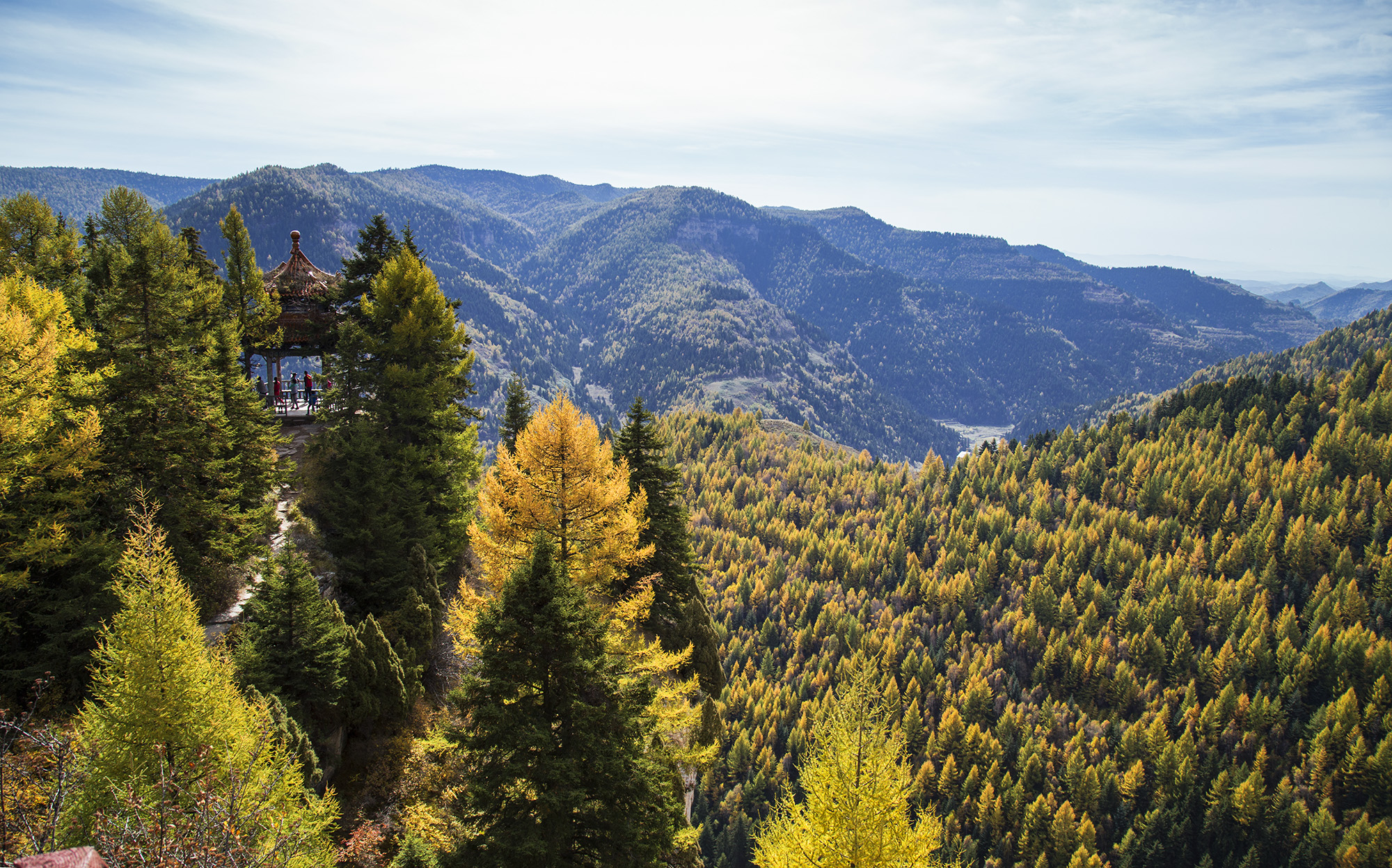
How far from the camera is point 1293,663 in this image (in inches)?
5084

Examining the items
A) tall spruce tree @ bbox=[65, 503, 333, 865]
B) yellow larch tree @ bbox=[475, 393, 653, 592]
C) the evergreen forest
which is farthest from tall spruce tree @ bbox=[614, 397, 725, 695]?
tall spruce tree @ bbox=[65, 503, 333, 865]

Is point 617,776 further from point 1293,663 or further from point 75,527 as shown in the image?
point 1293,663

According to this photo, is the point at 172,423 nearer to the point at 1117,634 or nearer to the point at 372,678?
the point at 372,678

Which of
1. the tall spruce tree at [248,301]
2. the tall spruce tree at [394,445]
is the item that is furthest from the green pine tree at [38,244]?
the tall spruce tree at [394,445]

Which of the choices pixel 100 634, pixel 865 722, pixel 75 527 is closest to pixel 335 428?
pixel 75 527

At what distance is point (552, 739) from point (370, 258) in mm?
28819

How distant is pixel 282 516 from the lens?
33.2 meters

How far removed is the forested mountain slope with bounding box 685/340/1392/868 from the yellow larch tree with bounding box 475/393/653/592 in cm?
9956

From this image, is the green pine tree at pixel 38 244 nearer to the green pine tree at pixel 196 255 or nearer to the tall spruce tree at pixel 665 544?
the green pine tree at pixel 196 255

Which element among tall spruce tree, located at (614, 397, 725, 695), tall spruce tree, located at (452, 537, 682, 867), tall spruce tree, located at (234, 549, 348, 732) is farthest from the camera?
tall spruce tree, located at (614, 397, 725, 695)

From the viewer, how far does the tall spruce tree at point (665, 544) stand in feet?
102

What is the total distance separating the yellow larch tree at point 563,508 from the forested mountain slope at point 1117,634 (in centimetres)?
9956

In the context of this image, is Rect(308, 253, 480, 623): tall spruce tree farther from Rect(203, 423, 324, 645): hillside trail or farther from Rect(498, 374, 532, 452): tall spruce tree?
Rect(498, 374, 532, 452): tall spruce tree

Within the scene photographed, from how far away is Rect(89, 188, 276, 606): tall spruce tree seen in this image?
24.6 meters
